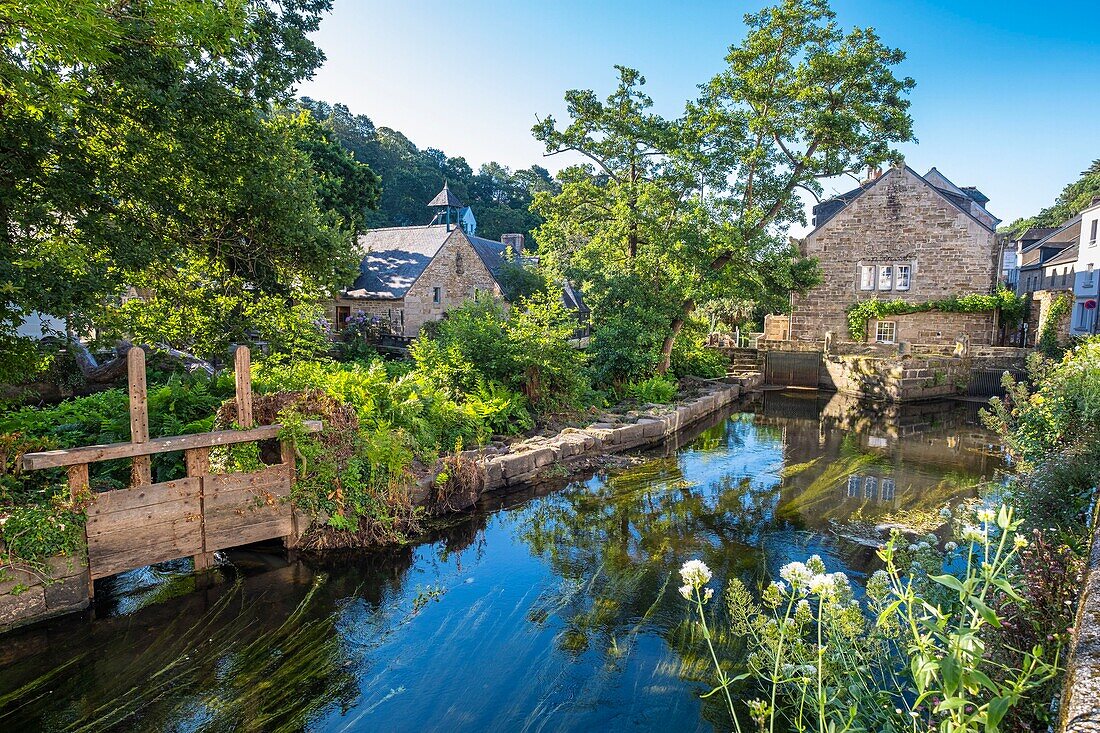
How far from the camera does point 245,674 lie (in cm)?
503

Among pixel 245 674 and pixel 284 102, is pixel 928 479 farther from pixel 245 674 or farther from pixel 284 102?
pixel 284 102

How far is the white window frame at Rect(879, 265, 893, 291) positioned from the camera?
85.7 ft

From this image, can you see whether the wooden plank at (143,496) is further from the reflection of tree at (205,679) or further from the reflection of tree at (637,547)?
the reflection of tree at (637,547)

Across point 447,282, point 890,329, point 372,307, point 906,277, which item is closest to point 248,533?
point 372,307

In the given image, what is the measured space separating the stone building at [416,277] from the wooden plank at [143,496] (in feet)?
63.4

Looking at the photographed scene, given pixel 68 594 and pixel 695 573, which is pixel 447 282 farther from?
pixel 695 573

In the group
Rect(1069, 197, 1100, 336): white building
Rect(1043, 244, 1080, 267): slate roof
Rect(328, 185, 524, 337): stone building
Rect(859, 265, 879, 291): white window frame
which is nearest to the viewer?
Rect(859, 265, 879, 291): white window frame

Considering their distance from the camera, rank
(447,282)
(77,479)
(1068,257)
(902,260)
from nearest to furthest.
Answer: (77,479)
(902,260)
(447,282)
(1068,257)

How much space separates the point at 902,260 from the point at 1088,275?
371 inches

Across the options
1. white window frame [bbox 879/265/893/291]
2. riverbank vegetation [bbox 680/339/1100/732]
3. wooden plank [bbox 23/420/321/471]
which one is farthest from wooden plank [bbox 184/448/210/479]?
white window frame [bbox 879/265/893/291]

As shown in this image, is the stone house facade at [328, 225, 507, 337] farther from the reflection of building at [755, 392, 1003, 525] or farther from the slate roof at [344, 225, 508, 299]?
the reflection of building at [755, 392, 1003, 525]

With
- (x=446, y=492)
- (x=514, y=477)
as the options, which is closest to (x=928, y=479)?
(x=514, y=477)

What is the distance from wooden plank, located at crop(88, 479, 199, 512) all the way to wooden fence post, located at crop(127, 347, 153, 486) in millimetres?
121

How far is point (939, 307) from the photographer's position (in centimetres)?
2511
